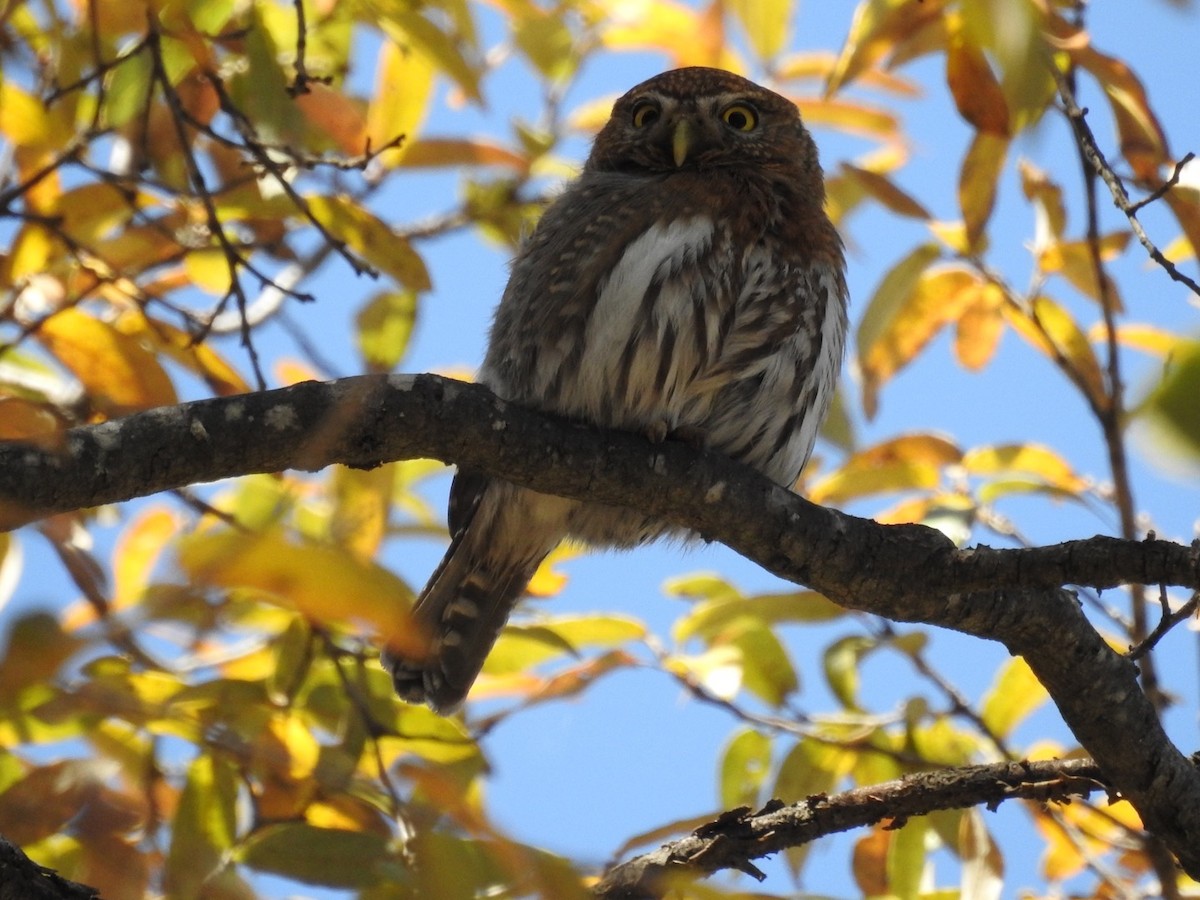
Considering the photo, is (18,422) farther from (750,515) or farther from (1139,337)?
(1139,337)

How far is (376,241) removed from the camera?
3.08 metres

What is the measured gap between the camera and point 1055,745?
3896 mm

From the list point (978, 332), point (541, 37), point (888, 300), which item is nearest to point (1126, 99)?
point (888, 300)

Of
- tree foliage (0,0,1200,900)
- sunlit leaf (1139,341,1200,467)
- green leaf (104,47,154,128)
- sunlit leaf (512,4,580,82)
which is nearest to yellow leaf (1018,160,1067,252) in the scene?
tree foliage (0,0,1200,900)

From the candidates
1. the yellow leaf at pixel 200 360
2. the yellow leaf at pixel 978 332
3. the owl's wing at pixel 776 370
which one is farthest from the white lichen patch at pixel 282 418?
the yellow leaf at pixel 978 332

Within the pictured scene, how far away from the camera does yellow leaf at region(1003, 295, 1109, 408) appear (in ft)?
12.0

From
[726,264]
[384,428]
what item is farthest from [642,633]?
[384,428]

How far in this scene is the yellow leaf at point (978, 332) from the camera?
4.01 m

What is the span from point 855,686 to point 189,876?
1.94 meters

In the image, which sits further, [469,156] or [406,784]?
[469,156]

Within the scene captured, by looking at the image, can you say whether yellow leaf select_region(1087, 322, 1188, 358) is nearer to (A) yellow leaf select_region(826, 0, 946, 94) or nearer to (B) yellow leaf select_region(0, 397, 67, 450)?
(A) yellow leaf select_region(826, 0, 946, 94)

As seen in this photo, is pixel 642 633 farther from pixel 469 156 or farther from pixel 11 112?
pixel 11 112

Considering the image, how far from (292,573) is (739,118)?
139 inches

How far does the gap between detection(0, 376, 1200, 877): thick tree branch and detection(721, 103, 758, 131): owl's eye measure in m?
1.59
